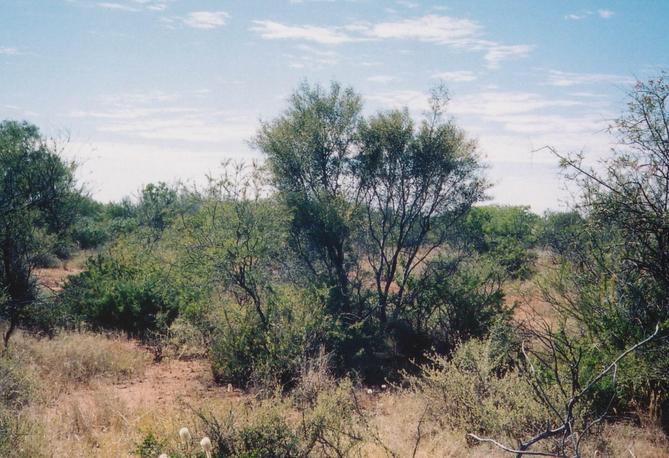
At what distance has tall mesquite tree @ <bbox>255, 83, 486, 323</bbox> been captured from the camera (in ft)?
36.4

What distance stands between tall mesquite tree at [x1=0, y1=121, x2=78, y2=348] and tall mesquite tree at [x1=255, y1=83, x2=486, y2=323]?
589 cm

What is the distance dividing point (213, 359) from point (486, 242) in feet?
43.4

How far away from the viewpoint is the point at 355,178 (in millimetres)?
11602

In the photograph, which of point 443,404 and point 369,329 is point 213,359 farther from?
point 443,404

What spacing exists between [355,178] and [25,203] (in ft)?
26.9

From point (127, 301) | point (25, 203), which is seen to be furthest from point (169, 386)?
point (25, 203)

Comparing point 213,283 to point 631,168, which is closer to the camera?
point 631,168

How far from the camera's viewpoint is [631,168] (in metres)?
6.55

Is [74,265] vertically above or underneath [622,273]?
underneath

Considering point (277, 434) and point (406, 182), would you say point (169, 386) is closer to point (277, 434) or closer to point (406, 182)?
point (277, 434)

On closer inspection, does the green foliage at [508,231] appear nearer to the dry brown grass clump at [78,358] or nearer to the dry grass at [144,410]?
the dry grass at [144,410]

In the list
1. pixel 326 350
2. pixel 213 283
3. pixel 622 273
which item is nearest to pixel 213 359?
pixel 213 283

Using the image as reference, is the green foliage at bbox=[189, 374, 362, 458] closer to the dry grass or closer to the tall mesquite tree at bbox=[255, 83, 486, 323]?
the dry grass

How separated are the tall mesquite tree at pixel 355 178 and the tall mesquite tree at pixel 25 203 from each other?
19.3 ft
